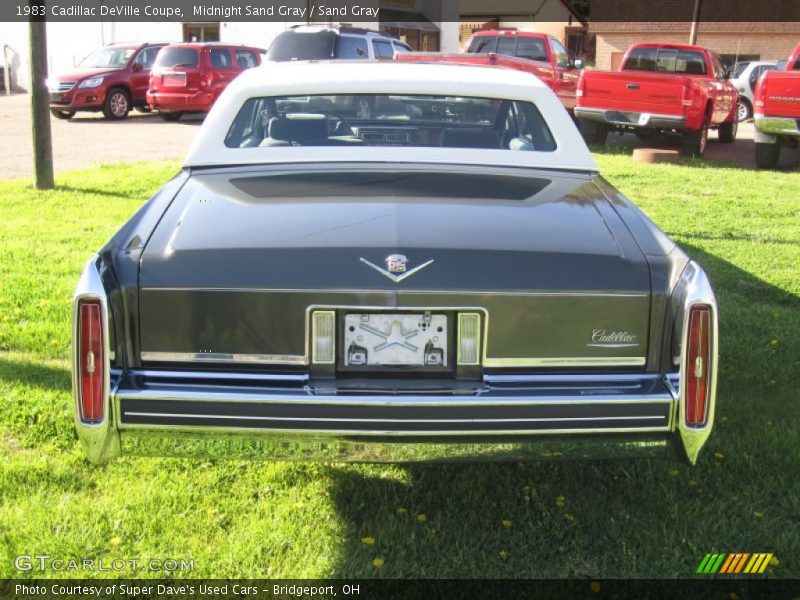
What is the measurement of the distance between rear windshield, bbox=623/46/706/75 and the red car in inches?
315

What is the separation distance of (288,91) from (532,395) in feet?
6.84

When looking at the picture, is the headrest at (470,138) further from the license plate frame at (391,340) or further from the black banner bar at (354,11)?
the black banner bar at (354,11)

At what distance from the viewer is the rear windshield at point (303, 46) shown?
659 inches

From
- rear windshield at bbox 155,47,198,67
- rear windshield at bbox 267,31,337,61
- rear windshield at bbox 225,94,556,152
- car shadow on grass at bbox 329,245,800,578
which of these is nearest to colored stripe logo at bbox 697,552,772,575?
car shadow on grass at bbox 329,245,800,578

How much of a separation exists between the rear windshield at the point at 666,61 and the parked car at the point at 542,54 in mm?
1494

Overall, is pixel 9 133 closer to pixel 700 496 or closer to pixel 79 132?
pixel 79 132

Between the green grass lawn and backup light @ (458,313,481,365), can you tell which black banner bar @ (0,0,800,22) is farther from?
backup light @ (458,313,481,365)

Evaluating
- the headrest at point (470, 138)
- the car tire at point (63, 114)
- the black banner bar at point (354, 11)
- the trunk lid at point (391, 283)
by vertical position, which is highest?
the black banner bar at point (354, 11)

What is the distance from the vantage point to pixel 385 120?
203 inches

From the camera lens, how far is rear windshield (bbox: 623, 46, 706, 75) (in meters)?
15.2

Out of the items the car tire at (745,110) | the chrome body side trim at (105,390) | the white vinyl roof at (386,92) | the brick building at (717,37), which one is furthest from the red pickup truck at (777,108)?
the brick building at (717,37)

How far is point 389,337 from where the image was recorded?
9.71 ft

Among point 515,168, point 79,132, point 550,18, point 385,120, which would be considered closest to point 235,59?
point 79,132

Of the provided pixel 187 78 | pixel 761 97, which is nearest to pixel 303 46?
pixel 187 78
